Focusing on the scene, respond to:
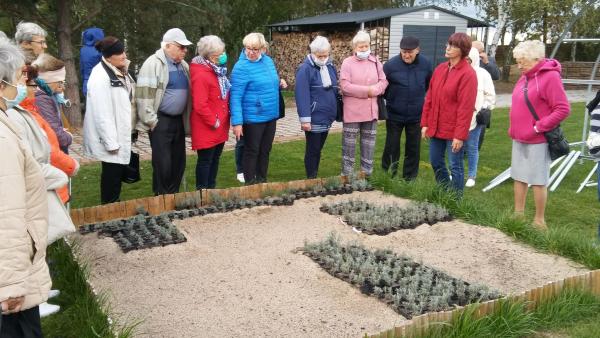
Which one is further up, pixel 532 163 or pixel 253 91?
pixel 253 91

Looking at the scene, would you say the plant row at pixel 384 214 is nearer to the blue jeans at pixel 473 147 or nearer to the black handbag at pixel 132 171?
the blue jeans at pixel 473 147

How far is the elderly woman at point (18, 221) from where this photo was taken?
228cm

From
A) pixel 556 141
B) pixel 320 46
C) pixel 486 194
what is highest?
pixel 320 46

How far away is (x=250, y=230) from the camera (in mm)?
5211

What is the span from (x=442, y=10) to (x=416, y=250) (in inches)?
779

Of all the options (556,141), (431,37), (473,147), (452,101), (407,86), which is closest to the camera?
(556,141)

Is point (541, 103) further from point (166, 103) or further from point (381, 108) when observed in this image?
point (166, 103)

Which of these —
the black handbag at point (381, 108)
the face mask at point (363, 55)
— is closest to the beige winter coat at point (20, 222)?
the face mask at point (363, 55)

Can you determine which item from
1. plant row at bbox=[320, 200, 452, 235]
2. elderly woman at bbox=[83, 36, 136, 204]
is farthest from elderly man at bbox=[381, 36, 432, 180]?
elderly woman at bbox=[83, 36, 136, 204]

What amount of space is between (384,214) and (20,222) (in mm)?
3744

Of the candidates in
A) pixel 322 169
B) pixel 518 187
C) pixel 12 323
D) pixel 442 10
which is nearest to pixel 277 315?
pixel 12 323

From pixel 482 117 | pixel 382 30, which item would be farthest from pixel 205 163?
pixel 382 30

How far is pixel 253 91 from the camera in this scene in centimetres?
629

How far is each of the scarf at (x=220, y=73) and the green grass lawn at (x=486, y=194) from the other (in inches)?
57.3
